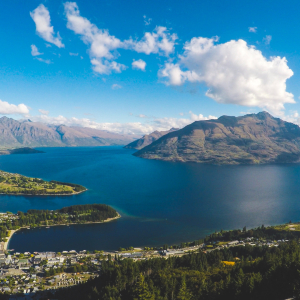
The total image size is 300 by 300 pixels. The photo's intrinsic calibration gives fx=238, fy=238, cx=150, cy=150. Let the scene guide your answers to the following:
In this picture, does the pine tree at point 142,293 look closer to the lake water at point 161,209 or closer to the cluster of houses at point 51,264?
the cluster of houses at point 51,264

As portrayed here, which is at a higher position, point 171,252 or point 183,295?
point 183,295

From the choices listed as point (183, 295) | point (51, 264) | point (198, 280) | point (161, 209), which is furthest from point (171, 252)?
point (161, 209)

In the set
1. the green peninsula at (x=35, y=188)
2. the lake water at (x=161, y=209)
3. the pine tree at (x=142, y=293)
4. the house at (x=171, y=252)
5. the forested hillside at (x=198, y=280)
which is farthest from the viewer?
the green peninsula at (x=35, y=188)

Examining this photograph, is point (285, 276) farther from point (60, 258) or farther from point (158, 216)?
point (158, 216)

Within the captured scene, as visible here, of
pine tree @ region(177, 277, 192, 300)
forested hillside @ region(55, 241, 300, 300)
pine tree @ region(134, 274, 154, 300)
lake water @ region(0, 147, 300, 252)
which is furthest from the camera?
lake water @ region(0, 147, 300, 252)

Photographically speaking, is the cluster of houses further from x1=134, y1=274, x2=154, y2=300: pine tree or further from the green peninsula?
the green peninsula

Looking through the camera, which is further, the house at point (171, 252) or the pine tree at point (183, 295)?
the house at point (171, 252)

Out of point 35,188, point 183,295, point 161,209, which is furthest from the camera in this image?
point 35,188

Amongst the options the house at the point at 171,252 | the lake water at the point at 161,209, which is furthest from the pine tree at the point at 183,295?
the lake water at the point at 161,209

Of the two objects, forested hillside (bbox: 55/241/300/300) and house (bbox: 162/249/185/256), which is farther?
house (bbox: 162/249/185/256)

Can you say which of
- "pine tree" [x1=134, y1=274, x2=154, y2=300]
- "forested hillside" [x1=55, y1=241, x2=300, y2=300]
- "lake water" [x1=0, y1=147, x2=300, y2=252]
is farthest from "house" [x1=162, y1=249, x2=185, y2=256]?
"pine tree" [x1=134, y1=274, x2=154, y2=300]

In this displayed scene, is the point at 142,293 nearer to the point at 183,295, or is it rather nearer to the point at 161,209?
the point at 183,295
